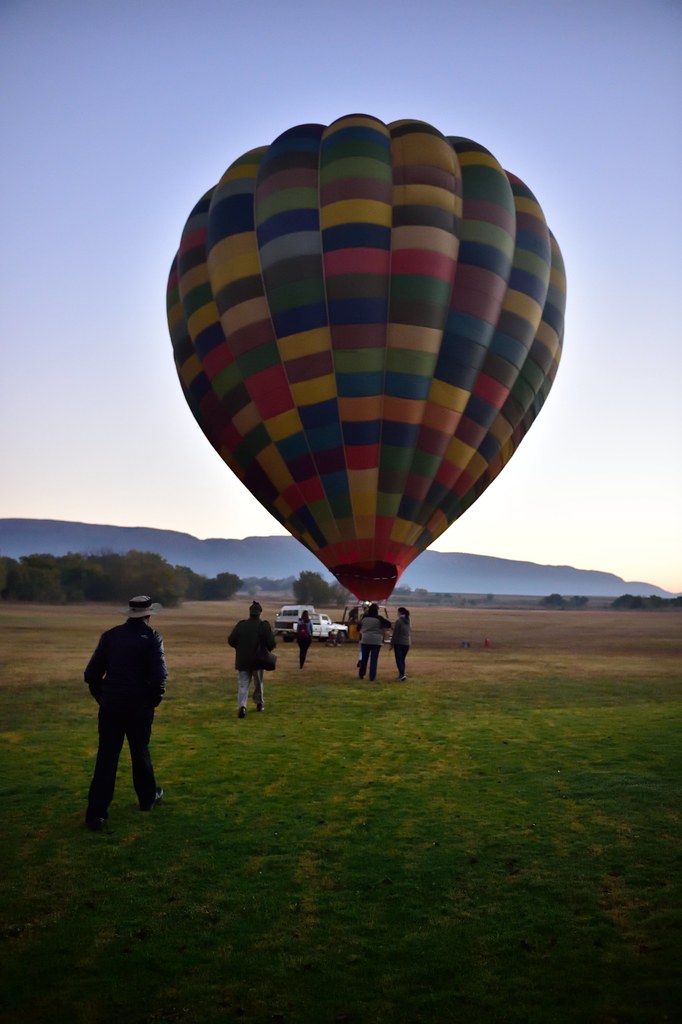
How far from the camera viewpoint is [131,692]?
232 inches

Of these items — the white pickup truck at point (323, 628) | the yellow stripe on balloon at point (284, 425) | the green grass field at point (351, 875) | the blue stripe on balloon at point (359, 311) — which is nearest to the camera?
the green grass field at point (351, 875)

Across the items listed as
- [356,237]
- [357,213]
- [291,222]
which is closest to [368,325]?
[356,237]

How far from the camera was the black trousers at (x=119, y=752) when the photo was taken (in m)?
5.58

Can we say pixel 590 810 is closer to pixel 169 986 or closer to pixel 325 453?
pixel 169 986

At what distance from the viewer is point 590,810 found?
19.5 ft

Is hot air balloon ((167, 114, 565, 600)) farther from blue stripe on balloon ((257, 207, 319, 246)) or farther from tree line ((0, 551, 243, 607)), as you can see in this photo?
tree line ((0, 551, 243, 607))

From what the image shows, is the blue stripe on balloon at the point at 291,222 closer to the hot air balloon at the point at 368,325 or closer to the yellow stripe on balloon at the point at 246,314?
the hot air balloon at the point at 368,325

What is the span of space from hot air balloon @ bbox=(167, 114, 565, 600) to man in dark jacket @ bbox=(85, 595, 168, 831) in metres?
10.4

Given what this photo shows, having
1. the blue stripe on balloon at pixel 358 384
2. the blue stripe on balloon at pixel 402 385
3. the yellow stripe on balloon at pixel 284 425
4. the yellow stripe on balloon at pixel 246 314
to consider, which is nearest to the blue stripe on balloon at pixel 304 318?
the yellow stripe on balloon at pixel 246 314

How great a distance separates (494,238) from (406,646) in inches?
396

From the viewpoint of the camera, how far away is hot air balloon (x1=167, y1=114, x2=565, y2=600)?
1562cm

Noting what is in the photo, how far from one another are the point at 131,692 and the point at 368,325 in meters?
11.4

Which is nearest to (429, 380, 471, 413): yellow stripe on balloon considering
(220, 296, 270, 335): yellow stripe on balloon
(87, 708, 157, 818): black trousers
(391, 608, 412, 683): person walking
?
(220, 296, 270, 335): yellow stripe on balloon

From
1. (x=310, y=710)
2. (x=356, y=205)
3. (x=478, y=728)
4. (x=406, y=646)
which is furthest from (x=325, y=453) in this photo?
(x=478, y=728)
